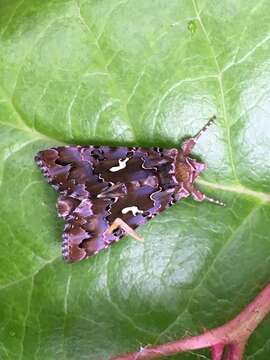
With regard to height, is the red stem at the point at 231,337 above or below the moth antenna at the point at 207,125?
below

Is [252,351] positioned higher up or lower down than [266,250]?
lower down

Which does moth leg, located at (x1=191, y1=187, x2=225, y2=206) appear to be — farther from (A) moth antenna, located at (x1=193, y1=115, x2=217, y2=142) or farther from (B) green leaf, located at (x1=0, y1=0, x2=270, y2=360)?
(A) moth antenna, located at (x1=193, y1=115, x2=217, y2=142)

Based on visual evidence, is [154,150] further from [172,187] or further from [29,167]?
[29,167]

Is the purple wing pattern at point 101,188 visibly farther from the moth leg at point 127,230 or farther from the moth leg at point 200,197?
the moth leg at point 200,197

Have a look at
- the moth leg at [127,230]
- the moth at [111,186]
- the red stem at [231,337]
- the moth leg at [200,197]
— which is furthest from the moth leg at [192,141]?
the red stem at [231,337]

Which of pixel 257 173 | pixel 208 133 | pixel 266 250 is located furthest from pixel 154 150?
pixel 266 250

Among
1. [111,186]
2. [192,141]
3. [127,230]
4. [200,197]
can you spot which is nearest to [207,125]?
[192,141]
